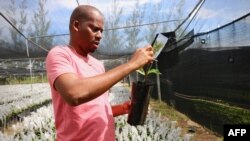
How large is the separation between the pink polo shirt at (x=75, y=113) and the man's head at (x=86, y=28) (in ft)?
0.20

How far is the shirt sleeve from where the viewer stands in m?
1.45

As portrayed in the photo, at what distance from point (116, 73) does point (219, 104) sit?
523 centimetres

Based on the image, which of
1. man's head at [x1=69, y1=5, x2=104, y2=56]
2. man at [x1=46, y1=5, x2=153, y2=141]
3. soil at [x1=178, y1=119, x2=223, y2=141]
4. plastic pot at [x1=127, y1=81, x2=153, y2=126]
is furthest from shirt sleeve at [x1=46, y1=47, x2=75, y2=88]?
soil at [x1=178, y1=119, x2=223, y2=141]

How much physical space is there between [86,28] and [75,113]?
39cm

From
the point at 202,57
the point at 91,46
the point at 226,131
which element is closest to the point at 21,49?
the point at 202,57

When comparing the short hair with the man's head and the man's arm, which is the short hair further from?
the man's arm

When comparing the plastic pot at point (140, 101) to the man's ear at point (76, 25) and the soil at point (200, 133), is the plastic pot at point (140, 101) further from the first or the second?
the soil at point (200, 133)

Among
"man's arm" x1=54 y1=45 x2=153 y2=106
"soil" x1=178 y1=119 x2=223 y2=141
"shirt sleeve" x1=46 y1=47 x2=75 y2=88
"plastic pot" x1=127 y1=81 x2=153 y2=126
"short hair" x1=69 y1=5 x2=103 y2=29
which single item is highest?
"short hair" x1=69 y1=5 x2=103 y2=29

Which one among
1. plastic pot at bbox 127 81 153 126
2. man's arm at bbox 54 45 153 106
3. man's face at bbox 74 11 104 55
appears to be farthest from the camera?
plastic pot at bbox 127 81 153 126

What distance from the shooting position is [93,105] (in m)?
1.59

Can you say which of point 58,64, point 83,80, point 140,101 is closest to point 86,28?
point 58,64

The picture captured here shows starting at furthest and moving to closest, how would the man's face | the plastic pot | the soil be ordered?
the soil < the plastic pot < the man's face

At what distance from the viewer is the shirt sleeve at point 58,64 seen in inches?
57.2

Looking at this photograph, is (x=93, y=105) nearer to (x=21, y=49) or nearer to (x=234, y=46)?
(x=234, y=46)
